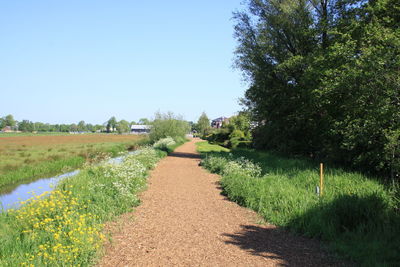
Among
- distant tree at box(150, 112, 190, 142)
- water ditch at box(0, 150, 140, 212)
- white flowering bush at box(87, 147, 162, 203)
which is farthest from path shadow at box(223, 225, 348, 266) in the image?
distant tree at box(150, 112, 190, 142)

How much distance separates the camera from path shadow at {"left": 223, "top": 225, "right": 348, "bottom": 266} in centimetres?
527

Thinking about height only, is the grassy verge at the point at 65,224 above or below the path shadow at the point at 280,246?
above

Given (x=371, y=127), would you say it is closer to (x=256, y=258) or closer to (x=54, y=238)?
(x=256, y=258)

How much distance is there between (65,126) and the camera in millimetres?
186000

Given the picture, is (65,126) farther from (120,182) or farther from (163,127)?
(120,182)

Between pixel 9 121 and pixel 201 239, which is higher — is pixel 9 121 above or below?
above

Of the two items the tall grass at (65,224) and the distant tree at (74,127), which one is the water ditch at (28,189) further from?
the distant tree at (74,127)

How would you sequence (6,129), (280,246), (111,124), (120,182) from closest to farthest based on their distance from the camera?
(280,246) < (120,182) < (6,129) < (111,124)

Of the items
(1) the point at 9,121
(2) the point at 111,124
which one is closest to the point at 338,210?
Result: (1) the point at 9,121

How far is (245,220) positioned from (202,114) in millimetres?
82033

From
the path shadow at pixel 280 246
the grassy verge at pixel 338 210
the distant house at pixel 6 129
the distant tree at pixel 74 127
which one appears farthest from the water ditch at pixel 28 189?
the distant tree at pixel 74 127

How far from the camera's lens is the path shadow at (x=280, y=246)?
17.3ft

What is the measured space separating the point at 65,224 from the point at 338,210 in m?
5.76

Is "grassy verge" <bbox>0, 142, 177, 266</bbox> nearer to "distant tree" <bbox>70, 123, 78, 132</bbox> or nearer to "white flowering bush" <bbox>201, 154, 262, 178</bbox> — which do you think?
"white flowering bush" <bbox>201, 154, 262, 178</bbox>
